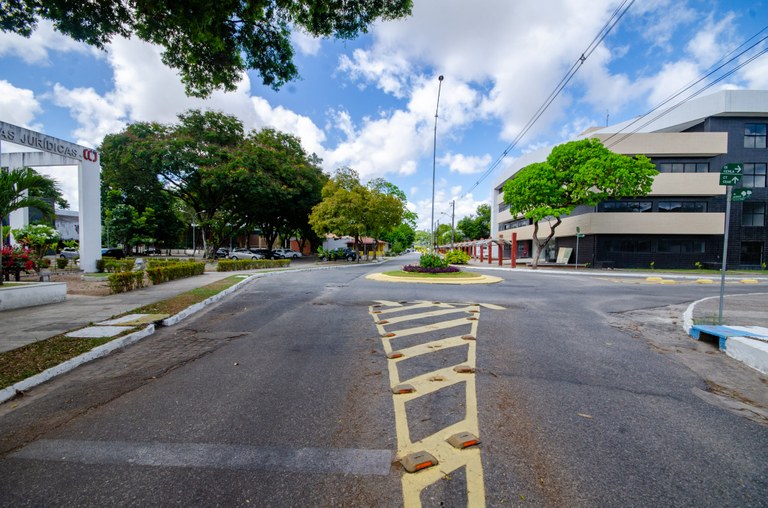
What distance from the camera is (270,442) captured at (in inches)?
112

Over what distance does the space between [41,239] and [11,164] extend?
5.59 metres

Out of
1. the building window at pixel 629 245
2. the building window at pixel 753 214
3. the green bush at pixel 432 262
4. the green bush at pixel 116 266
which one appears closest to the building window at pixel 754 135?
the building window at pixel 753 214

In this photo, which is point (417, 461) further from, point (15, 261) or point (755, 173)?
point (755, 173)

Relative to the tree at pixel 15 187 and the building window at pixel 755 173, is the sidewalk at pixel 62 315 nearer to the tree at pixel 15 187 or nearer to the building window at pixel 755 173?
the tree at pixel 15 187

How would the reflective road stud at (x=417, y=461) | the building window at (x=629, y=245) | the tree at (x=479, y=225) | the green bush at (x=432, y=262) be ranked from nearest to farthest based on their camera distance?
the reflective road stud at (x=417, y=461) < the green bush at (x=432, y=262) < the building window at (x=629, y=245) < the tree at (x=479, y=225)

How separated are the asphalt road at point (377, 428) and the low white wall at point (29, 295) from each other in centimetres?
596

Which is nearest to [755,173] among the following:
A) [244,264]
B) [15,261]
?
[244,264]

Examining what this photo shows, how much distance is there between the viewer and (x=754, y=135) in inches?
1110

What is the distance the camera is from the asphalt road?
2.26 metres

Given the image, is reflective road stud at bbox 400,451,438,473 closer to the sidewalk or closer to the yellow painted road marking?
the yellow painted road marking

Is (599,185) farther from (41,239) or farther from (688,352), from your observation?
(41,239)

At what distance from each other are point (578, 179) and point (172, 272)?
89.2 feet

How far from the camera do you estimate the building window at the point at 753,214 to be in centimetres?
2833

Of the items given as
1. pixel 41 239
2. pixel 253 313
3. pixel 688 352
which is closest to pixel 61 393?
pixel 253 313
